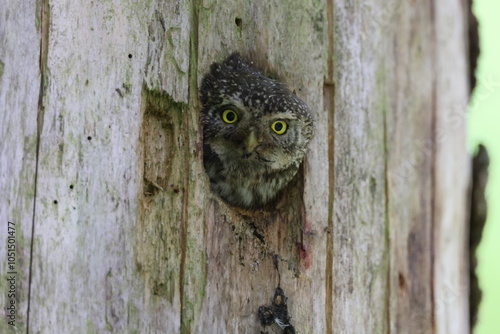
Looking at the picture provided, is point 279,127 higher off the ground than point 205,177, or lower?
higher

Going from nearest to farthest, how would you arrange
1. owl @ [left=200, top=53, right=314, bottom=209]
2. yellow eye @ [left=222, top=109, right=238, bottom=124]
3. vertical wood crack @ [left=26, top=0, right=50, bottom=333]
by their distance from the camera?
vertical wood crack @ [left=26, top=0, right=50, bottom=333] → owl @ [left=200, top=53, right=314, bottom=209] → yellow eye @ [left=222, top=109, right=238, bottom=124]

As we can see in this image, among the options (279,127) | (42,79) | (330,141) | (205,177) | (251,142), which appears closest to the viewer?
(42,79)

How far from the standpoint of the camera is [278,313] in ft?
7.43

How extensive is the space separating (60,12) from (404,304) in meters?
1.75

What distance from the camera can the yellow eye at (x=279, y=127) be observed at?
2.71 meters

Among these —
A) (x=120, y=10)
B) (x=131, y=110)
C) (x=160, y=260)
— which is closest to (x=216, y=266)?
(x=160, y=260)

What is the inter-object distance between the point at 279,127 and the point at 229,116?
26 cm

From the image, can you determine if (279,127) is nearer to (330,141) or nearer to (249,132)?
(249,132)

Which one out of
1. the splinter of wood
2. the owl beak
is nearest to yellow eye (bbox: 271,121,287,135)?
the owl beak

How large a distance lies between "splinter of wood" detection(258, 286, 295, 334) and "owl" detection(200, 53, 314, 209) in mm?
503

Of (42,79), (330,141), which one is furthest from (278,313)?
(42,79)

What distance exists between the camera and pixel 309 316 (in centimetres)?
229

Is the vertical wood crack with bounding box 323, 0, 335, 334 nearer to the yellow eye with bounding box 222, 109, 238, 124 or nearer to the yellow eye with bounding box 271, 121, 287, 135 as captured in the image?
the yellow eye with bounding box 271, 121, 287, 135

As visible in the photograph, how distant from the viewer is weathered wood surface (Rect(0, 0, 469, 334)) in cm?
191
